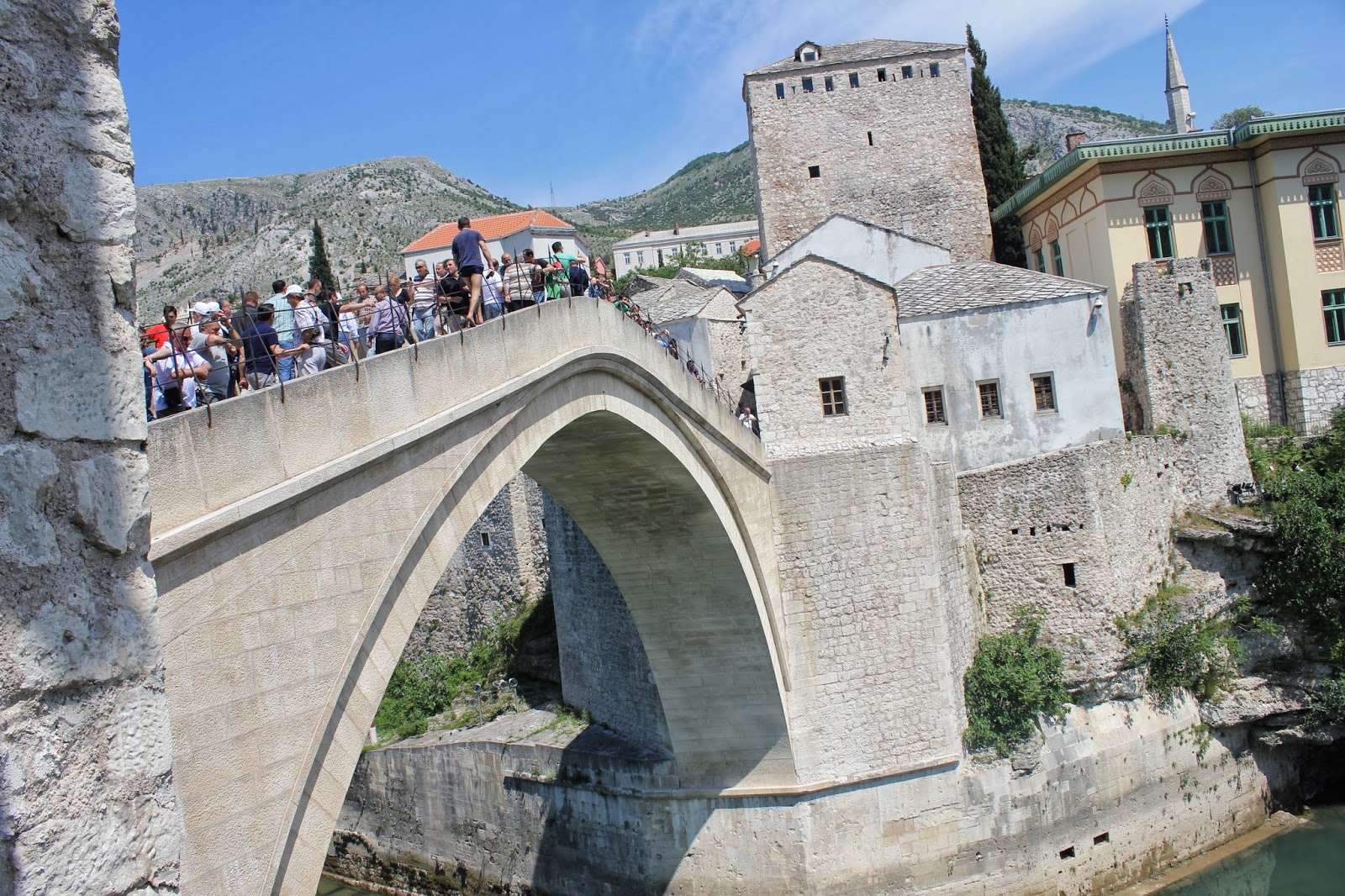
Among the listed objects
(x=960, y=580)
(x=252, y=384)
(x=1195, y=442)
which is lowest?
(x=960, y=580)

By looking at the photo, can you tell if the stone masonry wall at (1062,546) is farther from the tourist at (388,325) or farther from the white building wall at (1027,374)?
the tourist at (388,325)

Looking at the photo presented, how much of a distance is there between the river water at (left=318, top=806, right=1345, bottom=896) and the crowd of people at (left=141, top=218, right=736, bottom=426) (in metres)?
11.5

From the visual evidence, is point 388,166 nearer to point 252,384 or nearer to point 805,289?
point 805,289

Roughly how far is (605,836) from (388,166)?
272 ft

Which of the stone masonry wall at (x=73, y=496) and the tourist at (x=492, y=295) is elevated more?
the tourist at (x=492, y=295)

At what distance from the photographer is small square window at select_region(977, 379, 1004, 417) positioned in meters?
18.2

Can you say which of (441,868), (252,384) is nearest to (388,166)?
(441,868)

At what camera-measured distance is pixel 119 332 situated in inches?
93.6

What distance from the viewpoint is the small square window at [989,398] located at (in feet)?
59.6

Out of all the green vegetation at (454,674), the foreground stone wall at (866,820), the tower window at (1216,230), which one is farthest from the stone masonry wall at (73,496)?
the tower window at (1216,230)

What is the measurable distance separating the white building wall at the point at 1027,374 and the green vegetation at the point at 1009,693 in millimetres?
3177

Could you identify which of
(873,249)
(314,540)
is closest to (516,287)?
(314,540)

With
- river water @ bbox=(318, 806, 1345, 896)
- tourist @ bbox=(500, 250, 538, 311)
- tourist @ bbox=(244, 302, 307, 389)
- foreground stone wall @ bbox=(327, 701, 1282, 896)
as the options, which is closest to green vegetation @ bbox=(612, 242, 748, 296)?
foreground stone wall @ bbox=(327, 701, 1282, 896)

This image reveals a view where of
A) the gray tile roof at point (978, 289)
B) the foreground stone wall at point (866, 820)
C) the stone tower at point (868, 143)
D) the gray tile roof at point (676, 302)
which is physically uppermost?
the stone tower at point (868, 143)
